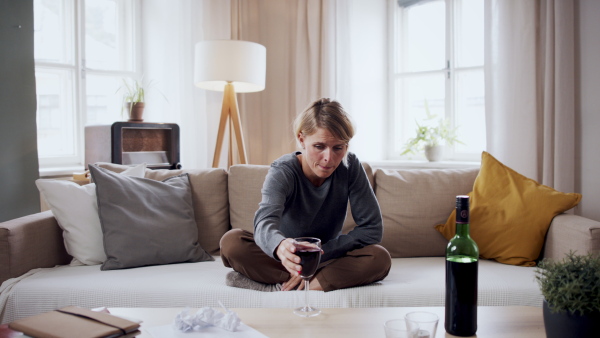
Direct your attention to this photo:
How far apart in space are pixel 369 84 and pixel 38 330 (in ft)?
11.1

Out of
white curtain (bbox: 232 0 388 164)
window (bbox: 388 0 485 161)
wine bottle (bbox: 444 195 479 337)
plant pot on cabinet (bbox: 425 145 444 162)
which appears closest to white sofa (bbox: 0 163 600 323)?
wine bottle (bbox: 444 195 479 337)

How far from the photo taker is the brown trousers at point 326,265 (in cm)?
183

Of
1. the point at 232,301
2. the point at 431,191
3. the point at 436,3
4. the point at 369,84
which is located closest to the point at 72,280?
the point at 232,301

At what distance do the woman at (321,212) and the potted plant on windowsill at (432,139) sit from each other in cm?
187

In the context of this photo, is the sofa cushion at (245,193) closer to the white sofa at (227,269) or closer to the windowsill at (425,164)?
the white sofa at (227,269)

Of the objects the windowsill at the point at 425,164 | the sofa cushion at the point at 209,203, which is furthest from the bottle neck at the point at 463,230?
the windowsill at the point at 425,164

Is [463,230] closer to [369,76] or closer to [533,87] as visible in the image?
[533,87]

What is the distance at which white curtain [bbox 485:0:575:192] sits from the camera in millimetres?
2961

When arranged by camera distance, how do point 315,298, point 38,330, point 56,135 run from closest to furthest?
point 38,330
point 315,298
point 56,135

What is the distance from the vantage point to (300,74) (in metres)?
3.96

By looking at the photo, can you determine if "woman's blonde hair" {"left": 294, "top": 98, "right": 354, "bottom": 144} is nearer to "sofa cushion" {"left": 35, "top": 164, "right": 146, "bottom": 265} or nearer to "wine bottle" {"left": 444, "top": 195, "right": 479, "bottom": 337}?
"wine bottle" {"left": 444, "top": 195, "right": 479, "bottom": 337}

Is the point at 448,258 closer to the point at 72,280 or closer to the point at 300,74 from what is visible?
the point at 72,280

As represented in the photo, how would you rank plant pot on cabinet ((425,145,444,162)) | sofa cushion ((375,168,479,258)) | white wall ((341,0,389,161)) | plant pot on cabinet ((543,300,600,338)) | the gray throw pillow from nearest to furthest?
plant pot on cabinet ((543,300,600,338)) < the gray throw pillow < sofa cushion ((375,168,479,258)) < plant pot on cabinet ((425,145,444,162)) < white wall ((341,0,389,161))

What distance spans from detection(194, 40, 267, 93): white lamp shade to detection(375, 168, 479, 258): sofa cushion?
121cm
